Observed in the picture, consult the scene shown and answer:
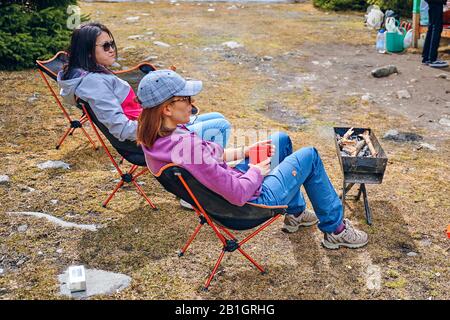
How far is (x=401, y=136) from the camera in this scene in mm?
6344

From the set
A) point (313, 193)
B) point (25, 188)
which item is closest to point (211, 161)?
point (313, 193)

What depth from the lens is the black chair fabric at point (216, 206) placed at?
3.25 metres

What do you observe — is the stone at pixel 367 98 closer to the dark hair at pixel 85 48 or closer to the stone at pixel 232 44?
the stone at pixel 232 44

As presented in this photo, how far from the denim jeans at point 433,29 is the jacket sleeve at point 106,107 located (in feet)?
21.7

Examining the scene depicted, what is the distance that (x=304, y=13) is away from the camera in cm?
1452

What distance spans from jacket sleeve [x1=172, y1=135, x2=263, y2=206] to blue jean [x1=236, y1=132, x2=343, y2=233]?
24cm

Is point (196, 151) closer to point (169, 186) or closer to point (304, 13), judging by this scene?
point (169, 186)

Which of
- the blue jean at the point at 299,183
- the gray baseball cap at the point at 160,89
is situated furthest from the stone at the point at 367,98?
the gray baseball cap at the point at 160,89

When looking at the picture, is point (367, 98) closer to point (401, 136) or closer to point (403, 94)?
point (403, 94)

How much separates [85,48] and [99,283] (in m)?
2.06

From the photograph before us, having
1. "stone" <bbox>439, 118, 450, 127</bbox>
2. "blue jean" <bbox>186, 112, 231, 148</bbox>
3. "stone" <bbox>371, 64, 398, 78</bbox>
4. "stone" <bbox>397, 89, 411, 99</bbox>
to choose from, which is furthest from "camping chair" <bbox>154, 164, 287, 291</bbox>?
"stone" <bbox>371, 64, 398, 78</bbox>

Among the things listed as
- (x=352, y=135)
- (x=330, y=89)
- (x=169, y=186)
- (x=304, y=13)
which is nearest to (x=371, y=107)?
(x=330, y=89)

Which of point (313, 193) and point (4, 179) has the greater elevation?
point (313, 193)
